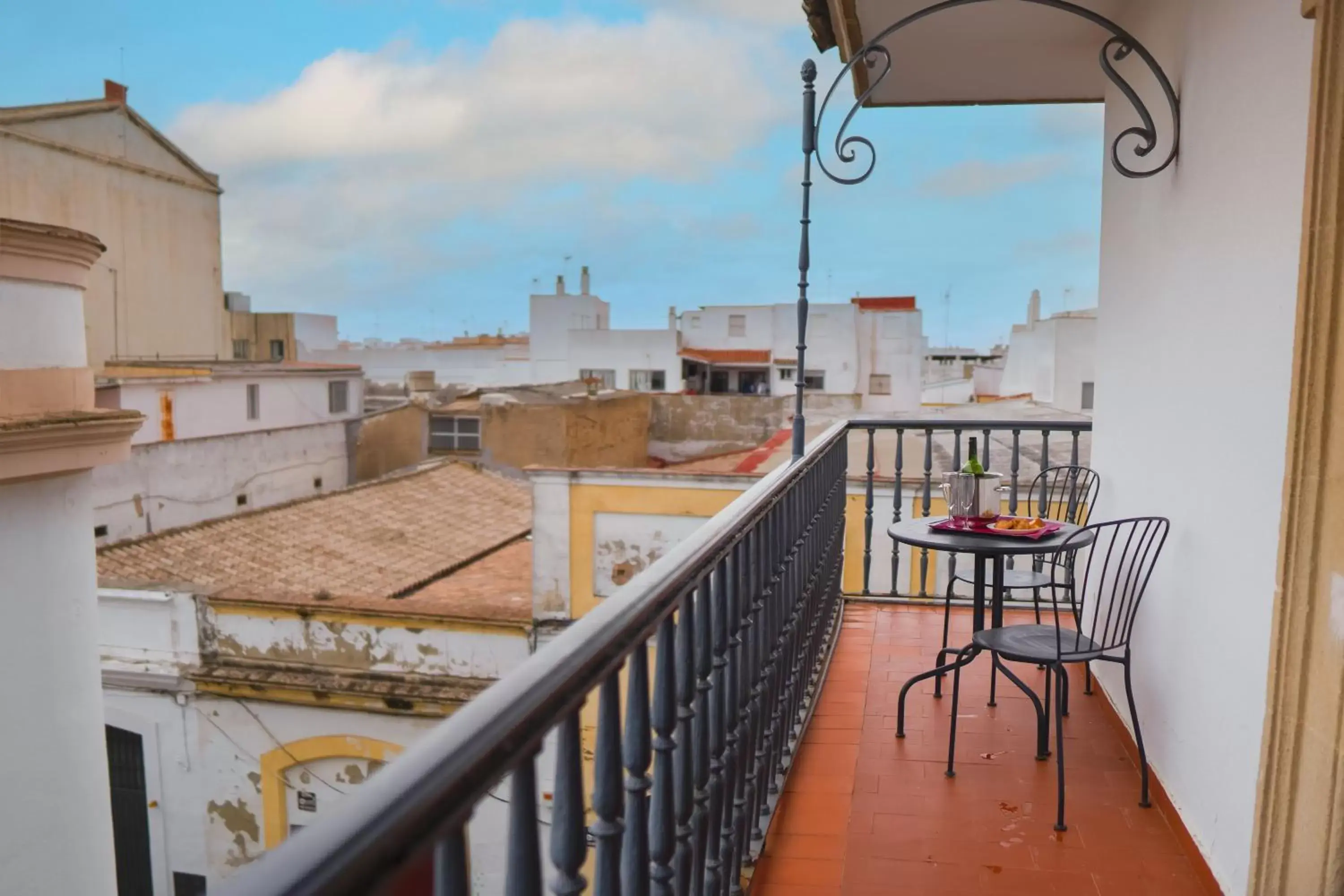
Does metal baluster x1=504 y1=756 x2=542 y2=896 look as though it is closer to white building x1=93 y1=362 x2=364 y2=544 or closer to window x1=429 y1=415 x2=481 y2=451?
white building x1=93 y1=362 x2=364 y2=544

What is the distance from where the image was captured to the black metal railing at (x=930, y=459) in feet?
16.3

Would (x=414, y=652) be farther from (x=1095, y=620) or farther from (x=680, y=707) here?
(x=680, y=707)

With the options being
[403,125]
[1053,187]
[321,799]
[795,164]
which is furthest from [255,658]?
[403,125]

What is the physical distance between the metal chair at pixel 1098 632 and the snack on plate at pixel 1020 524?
0.13 m

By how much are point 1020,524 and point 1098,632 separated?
2.04 feet

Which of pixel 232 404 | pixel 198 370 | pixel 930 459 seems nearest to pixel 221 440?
pixel 232 404

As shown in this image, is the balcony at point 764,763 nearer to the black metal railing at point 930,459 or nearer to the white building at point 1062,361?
the black metal railing at point 930,459

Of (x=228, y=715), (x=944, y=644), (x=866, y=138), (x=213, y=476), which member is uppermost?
(x=866, y=138)

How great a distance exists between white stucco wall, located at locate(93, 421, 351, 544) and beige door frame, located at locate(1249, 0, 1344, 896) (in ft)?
45.7

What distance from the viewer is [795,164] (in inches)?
162

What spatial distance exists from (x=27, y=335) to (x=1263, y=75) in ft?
20.8

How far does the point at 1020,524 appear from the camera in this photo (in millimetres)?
3377

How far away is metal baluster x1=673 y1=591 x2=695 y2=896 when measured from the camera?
5.01 feet

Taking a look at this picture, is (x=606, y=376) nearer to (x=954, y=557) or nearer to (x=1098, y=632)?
(x=954, y=557)
